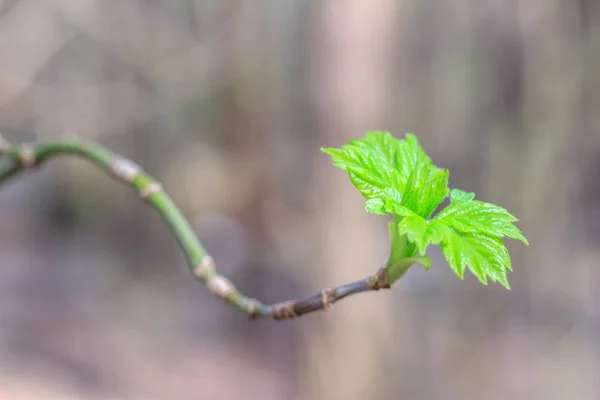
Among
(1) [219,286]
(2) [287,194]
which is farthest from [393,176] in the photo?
(2) [287,194]

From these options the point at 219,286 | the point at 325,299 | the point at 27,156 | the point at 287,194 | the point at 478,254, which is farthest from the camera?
the point at 287,194

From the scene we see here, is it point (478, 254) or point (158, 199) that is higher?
point (158, 199)

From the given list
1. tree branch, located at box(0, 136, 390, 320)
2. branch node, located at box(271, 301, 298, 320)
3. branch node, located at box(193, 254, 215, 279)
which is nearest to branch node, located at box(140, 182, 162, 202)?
tree branch, located at box(0, 136, 390, 320)

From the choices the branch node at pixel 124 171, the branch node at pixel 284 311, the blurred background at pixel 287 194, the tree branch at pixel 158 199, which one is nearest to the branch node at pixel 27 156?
the tree branch at pixel 158 199

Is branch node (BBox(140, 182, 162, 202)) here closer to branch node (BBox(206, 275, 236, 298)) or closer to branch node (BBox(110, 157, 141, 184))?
branch node (BBox(110, 157, 141, 184))

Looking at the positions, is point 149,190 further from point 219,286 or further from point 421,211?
point 421,211

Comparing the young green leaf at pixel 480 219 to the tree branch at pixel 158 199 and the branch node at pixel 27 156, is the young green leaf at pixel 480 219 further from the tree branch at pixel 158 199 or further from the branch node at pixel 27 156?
the branch node at pixel 27 156

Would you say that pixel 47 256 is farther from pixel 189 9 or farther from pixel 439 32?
pixel 439 32
